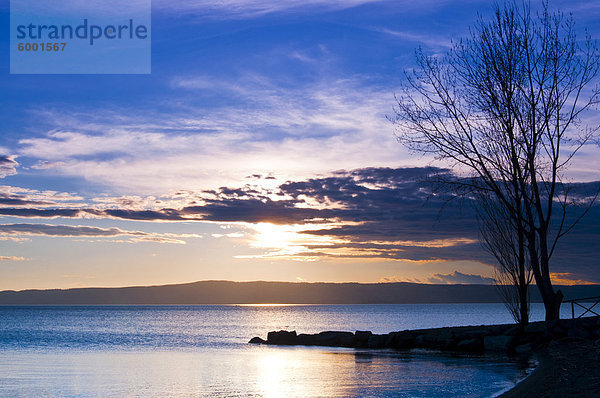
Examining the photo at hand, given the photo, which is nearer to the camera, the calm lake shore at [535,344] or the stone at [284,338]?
the calm lake shore at [535,344]

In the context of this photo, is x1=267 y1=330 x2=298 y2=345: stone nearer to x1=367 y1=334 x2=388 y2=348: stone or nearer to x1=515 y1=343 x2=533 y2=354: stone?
x1=367 y1=334 x2=388 y2=348: stone

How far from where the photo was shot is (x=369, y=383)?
20.5 m

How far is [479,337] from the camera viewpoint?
31.5 meters

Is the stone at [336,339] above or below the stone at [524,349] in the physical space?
below

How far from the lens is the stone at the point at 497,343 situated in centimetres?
2928

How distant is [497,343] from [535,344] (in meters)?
2.99

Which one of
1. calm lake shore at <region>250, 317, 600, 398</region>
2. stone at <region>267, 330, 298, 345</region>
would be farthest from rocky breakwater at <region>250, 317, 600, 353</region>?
stone at <region>267, 330, 298, 345</region>

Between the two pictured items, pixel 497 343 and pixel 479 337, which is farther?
pixel 479 337

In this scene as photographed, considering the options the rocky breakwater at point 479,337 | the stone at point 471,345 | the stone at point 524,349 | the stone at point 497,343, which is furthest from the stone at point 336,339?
the stone at point 524,349

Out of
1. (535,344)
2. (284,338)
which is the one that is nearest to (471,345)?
(535,344)

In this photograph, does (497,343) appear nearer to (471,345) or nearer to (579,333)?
(471,345)

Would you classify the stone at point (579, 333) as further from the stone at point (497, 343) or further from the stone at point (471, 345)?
the stone at point (471, 345)

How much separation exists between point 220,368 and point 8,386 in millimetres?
9890

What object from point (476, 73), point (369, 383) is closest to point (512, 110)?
point (476, 73)
